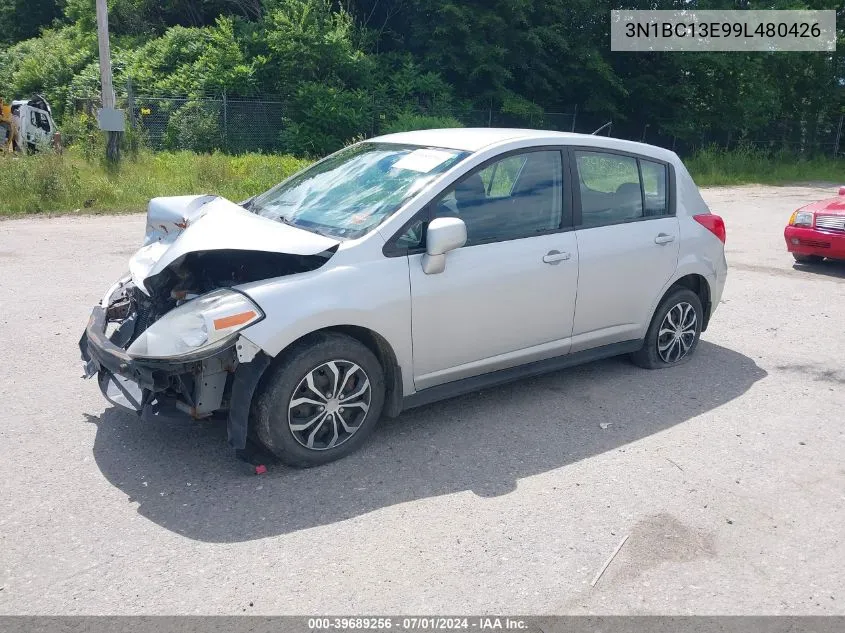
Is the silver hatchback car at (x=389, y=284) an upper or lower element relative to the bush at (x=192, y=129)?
lower

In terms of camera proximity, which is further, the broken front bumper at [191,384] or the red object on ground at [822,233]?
the red object on ground at [822,233]

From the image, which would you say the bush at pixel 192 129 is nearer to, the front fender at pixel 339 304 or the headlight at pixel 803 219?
the headlight at pixel 803 219

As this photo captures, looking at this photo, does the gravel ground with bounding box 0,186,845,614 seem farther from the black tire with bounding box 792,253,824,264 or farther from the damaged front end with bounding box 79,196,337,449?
the black tire with bounding box 792,253,824,264

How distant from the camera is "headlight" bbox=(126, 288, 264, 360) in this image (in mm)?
3885

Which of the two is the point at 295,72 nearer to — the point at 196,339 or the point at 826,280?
the point at 826,280

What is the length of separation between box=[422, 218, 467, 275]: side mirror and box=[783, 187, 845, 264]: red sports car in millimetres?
7453

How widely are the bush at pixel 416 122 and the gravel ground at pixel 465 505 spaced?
1952 centimetres

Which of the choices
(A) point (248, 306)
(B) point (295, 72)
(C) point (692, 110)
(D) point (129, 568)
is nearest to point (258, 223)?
(A) point (248, 306)

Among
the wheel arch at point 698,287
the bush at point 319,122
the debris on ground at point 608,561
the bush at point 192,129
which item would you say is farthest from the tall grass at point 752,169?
the debris on ground at point 608,561

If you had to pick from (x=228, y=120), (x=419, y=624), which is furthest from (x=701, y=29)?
(x=419, y=624)

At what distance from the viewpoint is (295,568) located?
3.37 metres

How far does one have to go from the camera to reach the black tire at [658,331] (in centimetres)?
596

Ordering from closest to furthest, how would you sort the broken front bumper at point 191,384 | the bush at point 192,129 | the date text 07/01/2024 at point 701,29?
the broken front bumper at point 191,384
the bush at point 192,129
the date text 07/01/2024 at point 701,29

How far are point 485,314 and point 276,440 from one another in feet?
4.88
